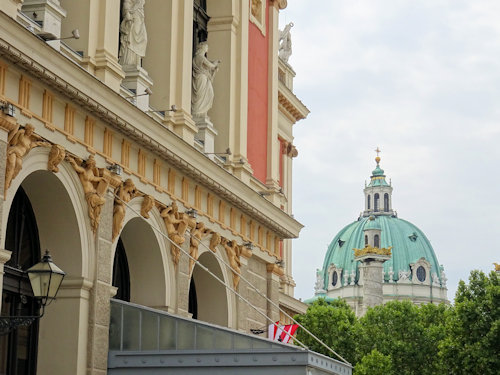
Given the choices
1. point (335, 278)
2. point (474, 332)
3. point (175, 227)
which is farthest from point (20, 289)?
point (335, 278)

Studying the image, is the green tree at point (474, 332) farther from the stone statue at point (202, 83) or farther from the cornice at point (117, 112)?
the stone statue at point (202, 83)

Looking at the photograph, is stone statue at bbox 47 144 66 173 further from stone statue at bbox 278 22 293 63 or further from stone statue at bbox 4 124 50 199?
stone statue at bbox 278 22 293 63

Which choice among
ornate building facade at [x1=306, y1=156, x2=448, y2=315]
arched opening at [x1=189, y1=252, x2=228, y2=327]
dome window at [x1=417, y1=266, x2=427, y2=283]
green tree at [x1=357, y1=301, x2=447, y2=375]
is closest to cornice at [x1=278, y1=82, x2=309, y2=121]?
arched opening at [x1=189, y1=252, x2=228, y2=327]

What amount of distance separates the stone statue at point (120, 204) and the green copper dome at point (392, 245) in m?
141

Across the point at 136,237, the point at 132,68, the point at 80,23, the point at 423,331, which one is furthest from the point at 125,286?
the point at 423,331

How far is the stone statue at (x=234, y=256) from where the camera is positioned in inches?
1131

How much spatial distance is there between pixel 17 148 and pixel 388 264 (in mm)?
150343

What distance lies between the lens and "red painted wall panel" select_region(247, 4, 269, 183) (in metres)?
32.1

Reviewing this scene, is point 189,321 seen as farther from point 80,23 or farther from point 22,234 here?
point 80,23

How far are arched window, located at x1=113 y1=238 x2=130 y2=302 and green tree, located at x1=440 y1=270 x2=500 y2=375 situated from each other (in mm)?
29269

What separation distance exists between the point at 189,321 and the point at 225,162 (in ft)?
24.4

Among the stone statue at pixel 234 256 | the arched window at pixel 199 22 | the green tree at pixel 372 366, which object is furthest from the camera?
the green tree at pixel 372 366

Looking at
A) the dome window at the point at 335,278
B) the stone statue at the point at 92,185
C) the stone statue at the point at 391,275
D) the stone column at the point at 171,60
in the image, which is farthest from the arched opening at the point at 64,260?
the dome window at the point at 335,278

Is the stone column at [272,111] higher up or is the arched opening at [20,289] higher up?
the stone column at [272,111]
